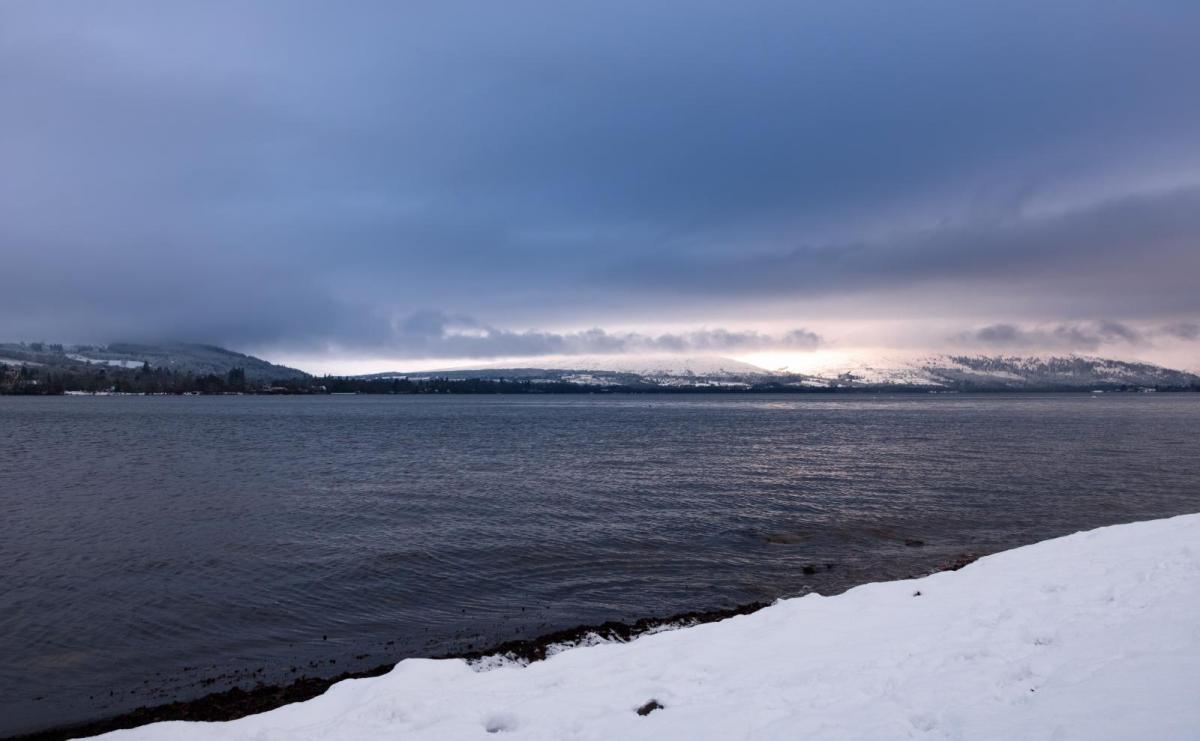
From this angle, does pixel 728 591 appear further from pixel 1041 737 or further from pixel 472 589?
pixel 1041 737

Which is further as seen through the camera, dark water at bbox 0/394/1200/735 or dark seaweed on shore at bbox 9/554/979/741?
dark water at bbox 0/394/1200/735

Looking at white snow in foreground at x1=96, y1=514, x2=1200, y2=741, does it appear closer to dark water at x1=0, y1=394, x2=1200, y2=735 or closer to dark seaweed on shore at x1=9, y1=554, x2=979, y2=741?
dark seaweed on shore at x1=9, y1=554, x2=979, y2=741

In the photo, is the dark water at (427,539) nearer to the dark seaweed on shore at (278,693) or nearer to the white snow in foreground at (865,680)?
the dark seaweed on shore at (278,693)

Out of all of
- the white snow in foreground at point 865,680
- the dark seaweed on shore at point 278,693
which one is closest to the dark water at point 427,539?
the dark seaweed on shore at point 278,693

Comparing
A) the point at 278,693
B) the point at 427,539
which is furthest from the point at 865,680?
the point at 427,539

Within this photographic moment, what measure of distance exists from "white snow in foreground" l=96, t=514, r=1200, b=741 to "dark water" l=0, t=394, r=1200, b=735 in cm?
536

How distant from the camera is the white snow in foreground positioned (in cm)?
904

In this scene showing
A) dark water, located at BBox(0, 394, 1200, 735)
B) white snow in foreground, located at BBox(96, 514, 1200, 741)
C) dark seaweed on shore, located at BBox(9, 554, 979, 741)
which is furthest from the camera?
dark water, located at BBox(0, 394, 1200, 735)

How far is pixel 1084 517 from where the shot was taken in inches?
1363

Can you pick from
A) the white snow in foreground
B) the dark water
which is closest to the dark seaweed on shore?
the dark water

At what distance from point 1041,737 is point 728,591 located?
14.6 metres

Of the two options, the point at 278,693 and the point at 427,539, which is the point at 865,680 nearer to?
the point at 278,693

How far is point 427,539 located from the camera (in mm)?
29906

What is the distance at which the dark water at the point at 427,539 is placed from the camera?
58.9ft
